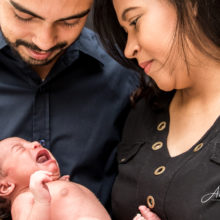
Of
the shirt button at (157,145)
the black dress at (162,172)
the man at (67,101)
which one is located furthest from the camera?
the man at (67,101)

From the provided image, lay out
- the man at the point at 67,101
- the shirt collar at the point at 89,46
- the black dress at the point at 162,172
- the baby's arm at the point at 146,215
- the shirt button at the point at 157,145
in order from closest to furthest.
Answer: the black dress at the point at 162,172 < the baby's arm at the point at 146,215 < the shirt button at the point at 157,145 < the man at the point at 67,101 < the shirt collar at the point at 89,46

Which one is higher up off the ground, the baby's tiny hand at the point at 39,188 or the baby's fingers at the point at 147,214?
the baby's tiny hand at the point at 39,188

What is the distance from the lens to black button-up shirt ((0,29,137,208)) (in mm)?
1580

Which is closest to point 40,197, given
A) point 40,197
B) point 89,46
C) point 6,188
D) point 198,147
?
point 40,197

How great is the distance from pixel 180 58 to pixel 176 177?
1.19 feet

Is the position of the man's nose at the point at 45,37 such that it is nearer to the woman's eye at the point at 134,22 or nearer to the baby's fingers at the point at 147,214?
the woman's eye at the point at 134,22

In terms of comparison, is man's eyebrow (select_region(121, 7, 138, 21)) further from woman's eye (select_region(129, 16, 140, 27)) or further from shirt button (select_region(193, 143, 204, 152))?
shirt button (select_region(193, 143, 204, 152))

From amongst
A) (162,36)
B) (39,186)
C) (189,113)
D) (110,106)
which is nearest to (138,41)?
(162,36)

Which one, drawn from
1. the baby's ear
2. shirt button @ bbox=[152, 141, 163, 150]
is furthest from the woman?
the baby's ear

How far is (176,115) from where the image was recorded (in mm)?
1419

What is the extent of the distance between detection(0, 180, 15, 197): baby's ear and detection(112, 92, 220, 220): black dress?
0.36 m

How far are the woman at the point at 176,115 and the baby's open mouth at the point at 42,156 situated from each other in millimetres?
270

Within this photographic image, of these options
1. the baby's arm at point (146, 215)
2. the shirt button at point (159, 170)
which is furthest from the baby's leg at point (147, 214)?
the shirt button at point (159, 170)

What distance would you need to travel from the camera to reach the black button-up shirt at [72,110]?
1.58m
